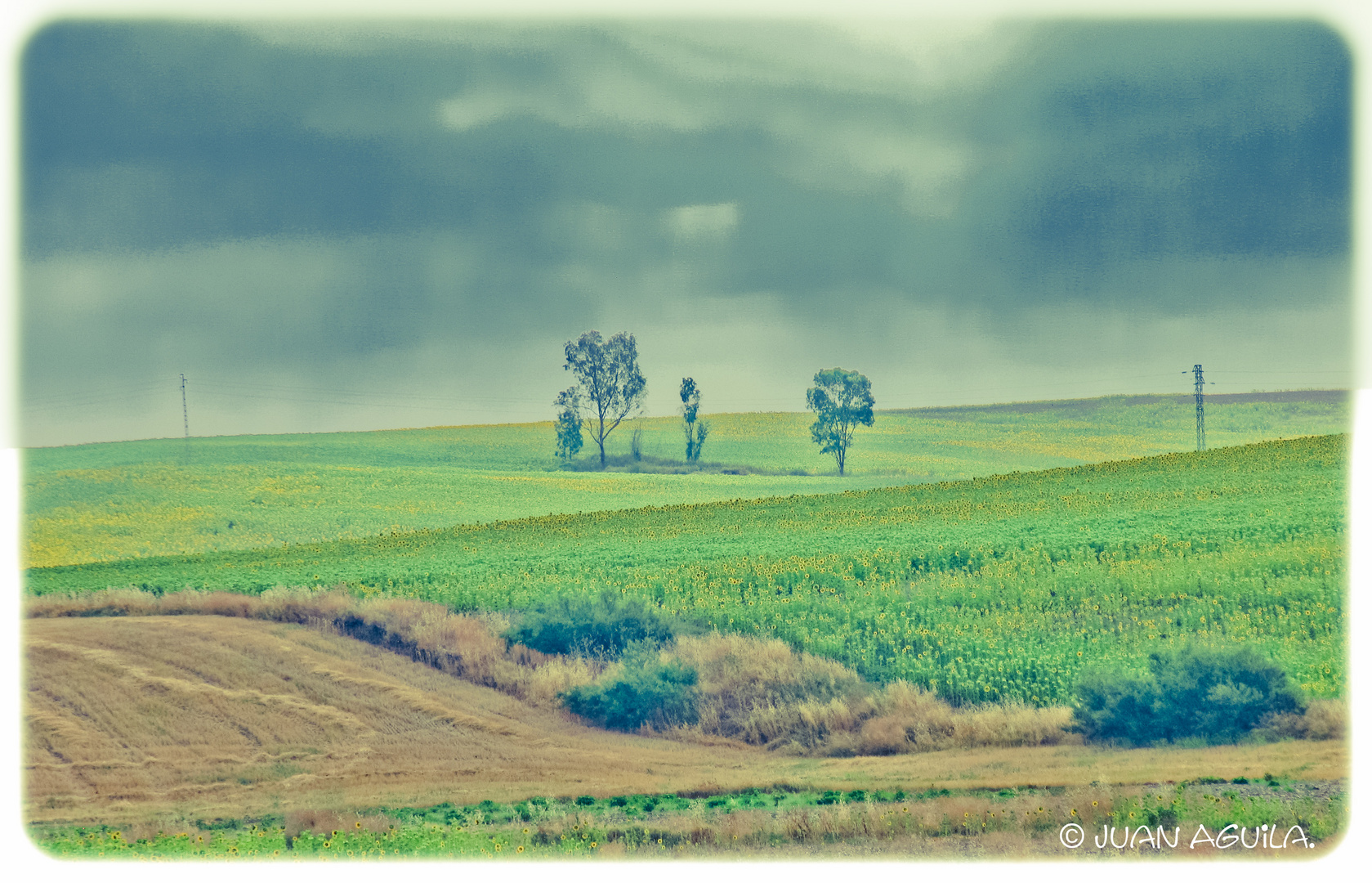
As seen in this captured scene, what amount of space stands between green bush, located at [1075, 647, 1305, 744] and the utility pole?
3.76 meters

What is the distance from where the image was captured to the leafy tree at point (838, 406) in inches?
420

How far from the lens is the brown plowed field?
767 centimetres

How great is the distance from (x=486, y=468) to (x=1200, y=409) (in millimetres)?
11968

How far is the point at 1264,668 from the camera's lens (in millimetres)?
8086

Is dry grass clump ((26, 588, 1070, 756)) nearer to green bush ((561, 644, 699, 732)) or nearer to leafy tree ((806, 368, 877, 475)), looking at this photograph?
green bush ((561, 644, 699, 732))

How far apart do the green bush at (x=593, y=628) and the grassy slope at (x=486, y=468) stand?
9.05ft

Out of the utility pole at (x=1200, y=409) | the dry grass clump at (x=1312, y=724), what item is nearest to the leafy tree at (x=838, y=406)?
the utility pole at (x=1200, y=409)

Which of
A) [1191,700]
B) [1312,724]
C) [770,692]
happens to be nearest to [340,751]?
[770,692]

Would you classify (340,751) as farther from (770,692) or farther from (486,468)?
(486,468)

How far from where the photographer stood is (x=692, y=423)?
12141 millimetres

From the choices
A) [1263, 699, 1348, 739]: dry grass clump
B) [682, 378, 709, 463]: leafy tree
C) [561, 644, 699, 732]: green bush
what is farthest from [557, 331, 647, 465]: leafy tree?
[1263, 699, 1348, 739]: dry grass clump

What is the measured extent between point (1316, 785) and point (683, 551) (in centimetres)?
725

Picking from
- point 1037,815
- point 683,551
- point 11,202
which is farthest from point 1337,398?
point 11,202

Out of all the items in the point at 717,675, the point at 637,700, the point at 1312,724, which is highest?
the point at 717,675
